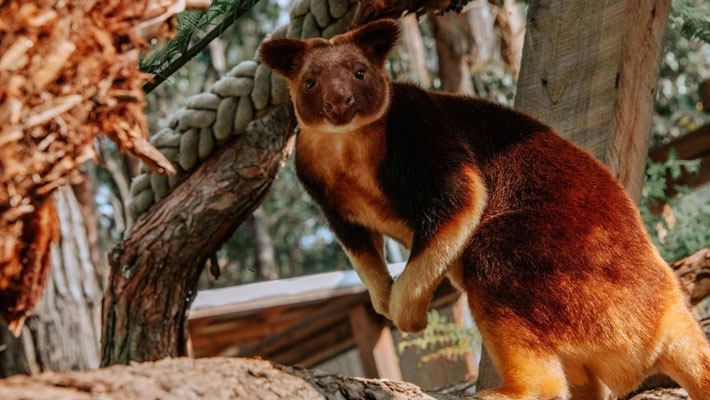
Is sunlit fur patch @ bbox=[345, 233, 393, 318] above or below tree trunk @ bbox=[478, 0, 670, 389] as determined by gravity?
below

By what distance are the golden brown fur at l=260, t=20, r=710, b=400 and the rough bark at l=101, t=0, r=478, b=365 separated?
0.71 m

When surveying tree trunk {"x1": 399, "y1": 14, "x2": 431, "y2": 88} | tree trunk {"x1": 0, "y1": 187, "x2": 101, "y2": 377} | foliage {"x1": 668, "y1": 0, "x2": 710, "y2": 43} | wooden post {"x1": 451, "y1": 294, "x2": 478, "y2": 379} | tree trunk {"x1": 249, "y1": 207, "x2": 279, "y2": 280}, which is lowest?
tree trunk {"x1": 249, "y1": 207, "x2": 279, "y2": 280}

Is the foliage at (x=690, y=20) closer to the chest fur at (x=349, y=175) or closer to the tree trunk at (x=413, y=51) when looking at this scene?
the chest fur at (x=349, y=175)

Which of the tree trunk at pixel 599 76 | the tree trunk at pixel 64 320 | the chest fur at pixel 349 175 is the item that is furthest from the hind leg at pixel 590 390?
the tree trunk at pixel 64 320

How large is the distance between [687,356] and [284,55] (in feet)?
5.71

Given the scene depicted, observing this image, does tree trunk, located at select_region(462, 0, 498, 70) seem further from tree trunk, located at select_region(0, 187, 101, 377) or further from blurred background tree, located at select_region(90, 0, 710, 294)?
tree trunk, located at select_region(0, 187, 101, 377)

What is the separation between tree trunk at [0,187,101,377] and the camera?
490 cm

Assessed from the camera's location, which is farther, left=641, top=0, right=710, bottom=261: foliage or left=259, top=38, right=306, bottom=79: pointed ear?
left=641, top=0, right=710, bottom=261: foliage

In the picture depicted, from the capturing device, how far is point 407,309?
2.56 m

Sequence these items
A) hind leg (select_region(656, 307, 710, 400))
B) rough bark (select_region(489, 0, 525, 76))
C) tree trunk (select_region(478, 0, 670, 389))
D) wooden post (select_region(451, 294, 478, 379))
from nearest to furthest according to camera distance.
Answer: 1. hind leg (select_region(656, 307, 710, 400))
2. tree trunk (select_region(478, 0, 670, 389))
3. wooden post (select_region(451, 294, 478, 379))
4. rough bark (select_region(489, 0, 525, 76))

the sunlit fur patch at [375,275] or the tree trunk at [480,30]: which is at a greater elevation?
the sunlit fur patch at [375,275]

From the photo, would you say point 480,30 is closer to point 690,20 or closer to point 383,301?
point 690,20

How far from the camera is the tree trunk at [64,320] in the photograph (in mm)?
4898

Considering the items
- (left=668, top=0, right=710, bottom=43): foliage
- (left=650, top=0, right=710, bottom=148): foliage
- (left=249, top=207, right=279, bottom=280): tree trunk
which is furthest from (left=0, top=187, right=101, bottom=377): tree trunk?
(left=249, top=207, right=279, bottom=280): tree trunk
